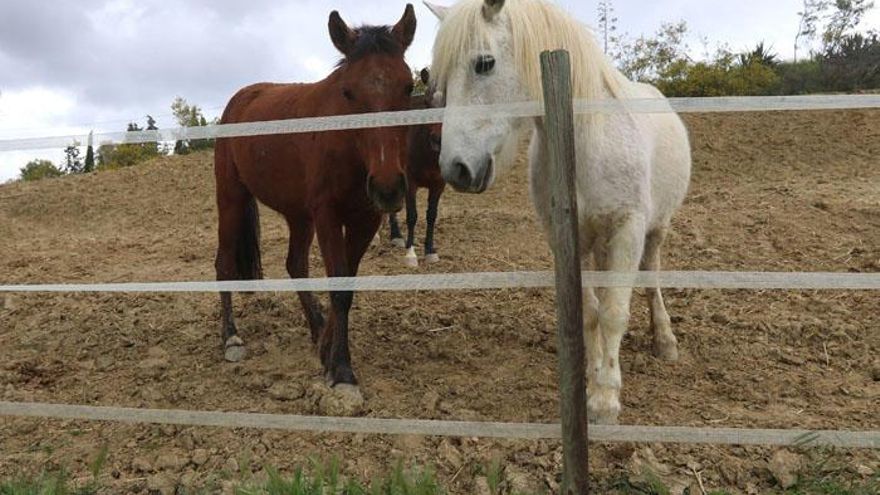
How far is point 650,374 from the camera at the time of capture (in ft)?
12.9

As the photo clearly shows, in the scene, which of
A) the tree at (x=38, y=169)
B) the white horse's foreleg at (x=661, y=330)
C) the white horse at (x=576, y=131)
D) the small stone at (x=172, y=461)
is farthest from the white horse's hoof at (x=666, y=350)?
the tree at (x=38, y=169)

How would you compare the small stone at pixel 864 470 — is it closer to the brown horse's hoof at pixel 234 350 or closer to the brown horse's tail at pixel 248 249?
the brown horse's hoof at pixel 234 350

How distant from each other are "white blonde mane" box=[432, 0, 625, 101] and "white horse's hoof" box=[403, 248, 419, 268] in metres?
3.78

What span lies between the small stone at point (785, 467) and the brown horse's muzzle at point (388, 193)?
6.26ft

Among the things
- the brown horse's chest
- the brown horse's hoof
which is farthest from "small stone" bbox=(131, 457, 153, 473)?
the brown horse's chest

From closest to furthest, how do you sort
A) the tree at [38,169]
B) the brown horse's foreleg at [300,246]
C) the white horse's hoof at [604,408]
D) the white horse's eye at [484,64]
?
the white horse's eye at [484,64]
the white horse's hoof at [604,408]
the brown horse's foreleg at [300,246]
the tree at [38,169]

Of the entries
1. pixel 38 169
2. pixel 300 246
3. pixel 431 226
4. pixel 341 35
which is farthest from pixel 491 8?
pixel 38 169

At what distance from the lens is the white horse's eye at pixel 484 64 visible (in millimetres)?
2775

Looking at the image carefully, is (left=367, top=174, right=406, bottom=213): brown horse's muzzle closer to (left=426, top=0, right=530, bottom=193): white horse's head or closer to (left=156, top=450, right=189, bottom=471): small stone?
(left=426, top=0, right=530, bottom=193): white horse's head

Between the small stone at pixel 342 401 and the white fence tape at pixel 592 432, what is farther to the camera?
the small stone at pixel 342 401

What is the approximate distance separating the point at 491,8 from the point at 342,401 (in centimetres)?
202

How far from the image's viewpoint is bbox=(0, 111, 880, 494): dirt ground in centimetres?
301

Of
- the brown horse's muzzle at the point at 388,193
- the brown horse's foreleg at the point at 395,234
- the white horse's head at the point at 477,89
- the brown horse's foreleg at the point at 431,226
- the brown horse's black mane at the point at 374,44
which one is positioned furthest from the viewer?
the brown horse's foreleg at the point at 395,234

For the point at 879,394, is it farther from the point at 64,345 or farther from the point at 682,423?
the point at 64,345
